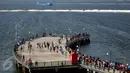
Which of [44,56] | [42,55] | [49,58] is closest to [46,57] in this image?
[44,56]

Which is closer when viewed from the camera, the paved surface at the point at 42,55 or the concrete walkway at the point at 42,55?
the concrete walkway at the point at 42,55

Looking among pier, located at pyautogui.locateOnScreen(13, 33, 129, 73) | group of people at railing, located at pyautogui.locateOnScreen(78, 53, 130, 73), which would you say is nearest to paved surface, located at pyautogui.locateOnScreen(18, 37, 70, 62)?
pier, located at pyautogui.locateOnScreen(13, 33, 129, 73)

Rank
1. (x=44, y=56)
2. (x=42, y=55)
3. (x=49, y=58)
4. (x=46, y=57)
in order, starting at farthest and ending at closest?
(x=42, y=55) → (x=44, y=56) → (x=46, y=57) → (x=49, y=58)

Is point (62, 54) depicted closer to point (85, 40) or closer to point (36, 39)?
point (36, 39)

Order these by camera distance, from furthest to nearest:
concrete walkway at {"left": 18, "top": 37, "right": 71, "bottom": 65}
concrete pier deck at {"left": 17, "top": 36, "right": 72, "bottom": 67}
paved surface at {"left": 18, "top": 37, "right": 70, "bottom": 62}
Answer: paved surface at {"left": 18, "top": 37, "right": 70, "bottom": 62}, concrete walkway at {"left": 18, "top": 37, "right": 71, "bottom": 65}, concrete pier deck at {"left": 17, "top": 36, "right": 72, "bottom": 67}

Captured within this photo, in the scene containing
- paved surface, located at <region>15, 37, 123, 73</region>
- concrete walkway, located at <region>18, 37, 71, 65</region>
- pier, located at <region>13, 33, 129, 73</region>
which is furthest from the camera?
concrete walkway, located at <region>18, 37, 71, 65</region>

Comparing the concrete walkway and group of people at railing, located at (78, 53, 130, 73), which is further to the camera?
the concrete walkway

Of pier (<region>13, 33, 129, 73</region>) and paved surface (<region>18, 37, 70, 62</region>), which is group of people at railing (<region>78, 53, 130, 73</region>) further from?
paved surface (<region>18, 37, 70, 62</region>)

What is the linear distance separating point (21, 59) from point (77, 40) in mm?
28338

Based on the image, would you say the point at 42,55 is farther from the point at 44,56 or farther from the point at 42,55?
the point at 44,56

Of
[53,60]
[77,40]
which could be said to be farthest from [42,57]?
[77,40]

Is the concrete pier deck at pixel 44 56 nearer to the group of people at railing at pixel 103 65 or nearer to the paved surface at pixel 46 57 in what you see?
the paved surface at pixel 46 57

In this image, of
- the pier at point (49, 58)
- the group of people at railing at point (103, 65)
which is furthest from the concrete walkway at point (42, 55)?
the group of people at railing at point (103, 65)

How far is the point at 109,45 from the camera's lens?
91125 millimetres
